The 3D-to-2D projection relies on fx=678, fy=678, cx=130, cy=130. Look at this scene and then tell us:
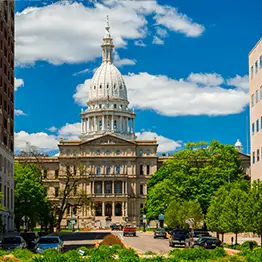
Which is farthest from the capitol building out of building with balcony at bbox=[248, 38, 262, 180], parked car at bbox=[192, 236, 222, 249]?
parked car at bbox=[192, 236, 222, 249]

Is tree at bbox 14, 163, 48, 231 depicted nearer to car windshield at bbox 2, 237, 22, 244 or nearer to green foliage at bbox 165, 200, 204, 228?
green foliage at bbox 165, 200, 204, 228

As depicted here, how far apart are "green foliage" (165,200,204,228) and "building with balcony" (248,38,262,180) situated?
13.2 m

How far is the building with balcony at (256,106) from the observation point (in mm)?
67188

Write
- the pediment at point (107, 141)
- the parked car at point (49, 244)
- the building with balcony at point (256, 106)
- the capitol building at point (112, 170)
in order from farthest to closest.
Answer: the pediment at point (107, 141)
the capitol building at point (112, 170)
the building with balcony at point (256, 106)
the parked car at point (49, 244)

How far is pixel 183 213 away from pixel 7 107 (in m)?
25.2

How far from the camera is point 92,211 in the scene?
572ft

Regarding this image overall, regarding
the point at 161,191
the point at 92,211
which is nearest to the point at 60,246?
the point at 161,191

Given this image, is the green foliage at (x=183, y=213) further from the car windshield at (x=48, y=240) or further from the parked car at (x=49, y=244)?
the parked car at (x=49, y=244)

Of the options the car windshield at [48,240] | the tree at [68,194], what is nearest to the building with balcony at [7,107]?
the tree at [68,194]

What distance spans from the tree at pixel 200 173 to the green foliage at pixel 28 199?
1843 cm

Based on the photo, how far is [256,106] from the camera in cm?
6894

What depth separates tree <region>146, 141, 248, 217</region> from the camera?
9569cm

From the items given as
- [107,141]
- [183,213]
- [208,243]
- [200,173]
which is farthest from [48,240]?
[107,141]

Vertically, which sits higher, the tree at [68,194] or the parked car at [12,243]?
the tree at [68,194]
